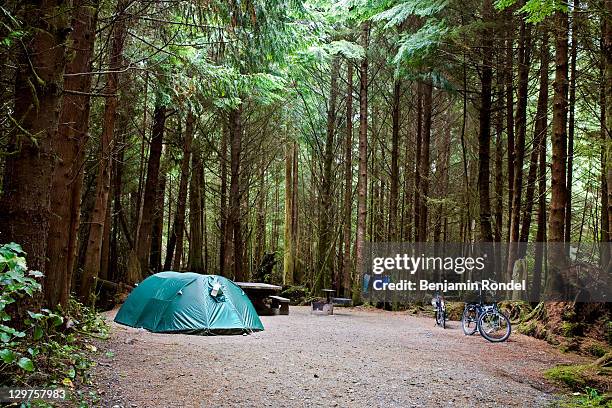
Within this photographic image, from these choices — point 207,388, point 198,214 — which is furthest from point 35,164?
point 198,214

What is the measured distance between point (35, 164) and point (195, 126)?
15.6 metres

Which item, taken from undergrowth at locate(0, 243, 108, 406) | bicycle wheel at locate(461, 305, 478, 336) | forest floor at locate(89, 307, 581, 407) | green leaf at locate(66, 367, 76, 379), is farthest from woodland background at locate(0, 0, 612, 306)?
bicycle wheel at locate(461, 305, 478, 336)

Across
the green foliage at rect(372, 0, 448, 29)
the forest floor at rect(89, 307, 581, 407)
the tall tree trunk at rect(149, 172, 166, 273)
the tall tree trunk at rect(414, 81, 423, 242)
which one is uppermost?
the green foliage at rect(372, 0, 448, 29)

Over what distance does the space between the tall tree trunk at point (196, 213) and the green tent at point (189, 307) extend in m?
8.12

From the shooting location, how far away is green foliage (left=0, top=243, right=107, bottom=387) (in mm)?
2979

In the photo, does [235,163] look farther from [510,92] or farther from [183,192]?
[510,92]

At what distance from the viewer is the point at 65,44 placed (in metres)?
4.29

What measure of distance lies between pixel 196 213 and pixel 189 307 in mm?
9909

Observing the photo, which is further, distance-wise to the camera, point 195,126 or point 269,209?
point 269,209

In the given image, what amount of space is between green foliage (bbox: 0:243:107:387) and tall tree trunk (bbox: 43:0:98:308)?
0.51 metres

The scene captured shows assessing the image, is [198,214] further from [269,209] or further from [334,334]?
[269,209]

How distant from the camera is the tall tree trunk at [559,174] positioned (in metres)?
9.63

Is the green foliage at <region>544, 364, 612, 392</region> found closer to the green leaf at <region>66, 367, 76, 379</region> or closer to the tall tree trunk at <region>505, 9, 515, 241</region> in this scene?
the green leaf at <region>66, 367, 76, 379</region>

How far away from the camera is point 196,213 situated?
62.7ft
